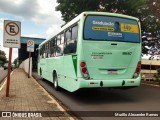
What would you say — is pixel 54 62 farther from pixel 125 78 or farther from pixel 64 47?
pixel 125 78

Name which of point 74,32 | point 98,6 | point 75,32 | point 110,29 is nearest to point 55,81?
point 74,32

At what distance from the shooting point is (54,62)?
47.6 feet

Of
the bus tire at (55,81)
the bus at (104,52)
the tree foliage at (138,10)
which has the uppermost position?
the tree foliage at (138,10)

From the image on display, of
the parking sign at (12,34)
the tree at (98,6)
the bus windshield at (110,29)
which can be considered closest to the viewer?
the bus windshield at (110,29)

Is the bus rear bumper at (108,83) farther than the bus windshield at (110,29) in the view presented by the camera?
No

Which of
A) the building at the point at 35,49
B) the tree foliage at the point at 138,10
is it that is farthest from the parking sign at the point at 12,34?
the building at the point at 35,49

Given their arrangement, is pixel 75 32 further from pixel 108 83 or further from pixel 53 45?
pixel 53 45

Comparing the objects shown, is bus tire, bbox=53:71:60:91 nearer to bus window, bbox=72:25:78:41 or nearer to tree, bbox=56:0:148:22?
bus window, bbox=72:25:78:41

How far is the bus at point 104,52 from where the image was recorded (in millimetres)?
9828

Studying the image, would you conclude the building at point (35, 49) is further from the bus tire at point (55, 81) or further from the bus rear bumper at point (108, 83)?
the bus rear bumper at point (108, 83)

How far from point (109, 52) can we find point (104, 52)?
196 millimetres

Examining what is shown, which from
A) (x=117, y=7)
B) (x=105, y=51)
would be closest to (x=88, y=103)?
(x=105, y=51)

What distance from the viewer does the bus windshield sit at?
10.0 m

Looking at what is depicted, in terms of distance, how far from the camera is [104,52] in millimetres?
10031
